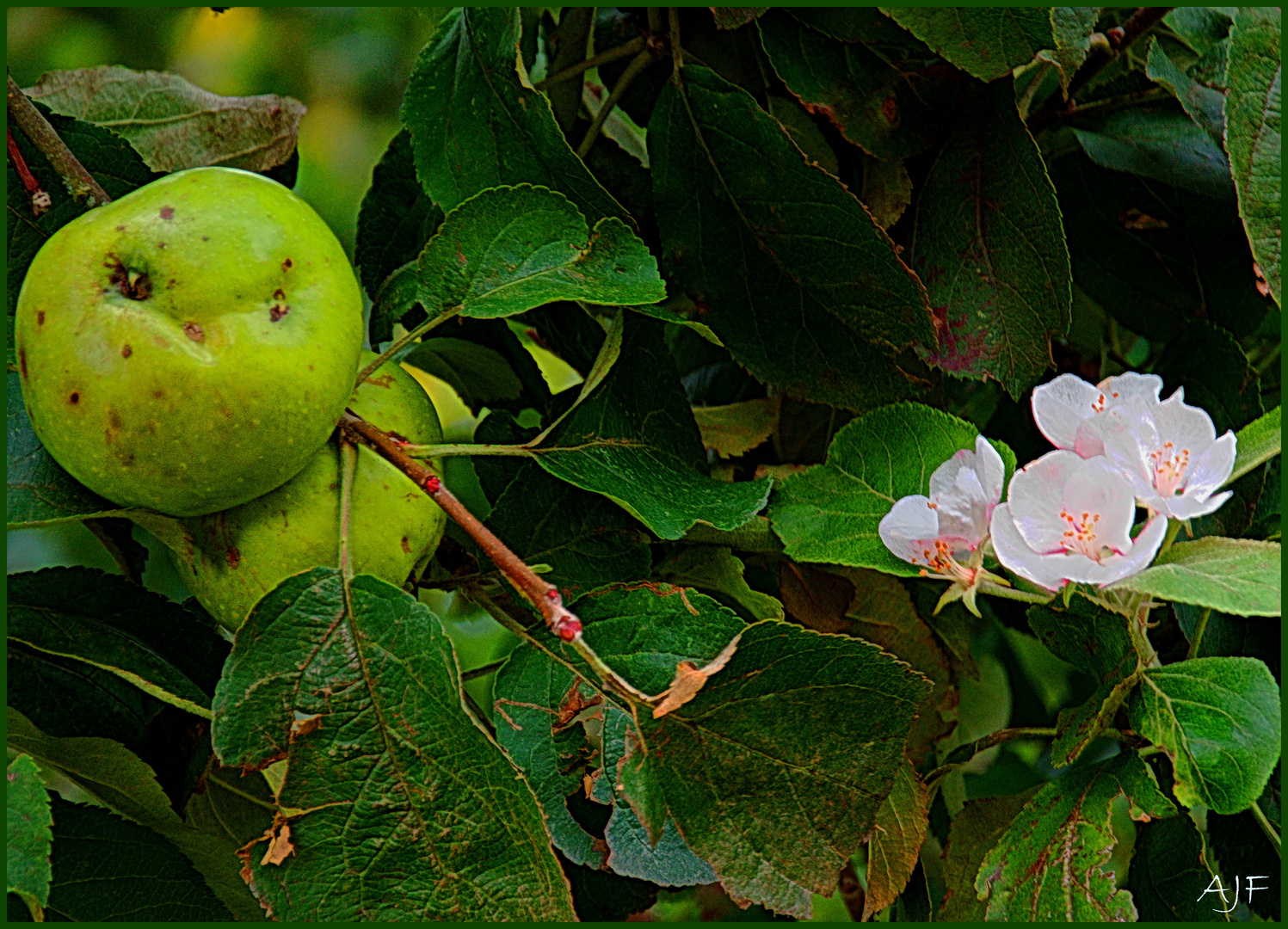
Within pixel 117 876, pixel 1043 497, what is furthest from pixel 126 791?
pixel 1043 497

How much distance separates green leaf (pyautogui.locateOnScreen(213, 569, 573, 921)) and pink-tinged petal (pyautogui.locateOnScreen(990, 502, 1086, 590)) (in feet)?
0.56

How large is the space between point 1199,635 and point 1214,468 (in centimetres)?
10

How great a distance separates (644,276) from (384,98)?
0.86 metres

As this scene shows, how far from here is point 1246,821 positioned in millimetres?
456

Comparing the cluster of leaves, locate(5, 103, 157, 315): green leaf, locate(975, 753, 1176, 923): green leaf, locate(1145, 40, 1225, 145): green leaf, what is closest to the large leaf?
the cluster of leaves

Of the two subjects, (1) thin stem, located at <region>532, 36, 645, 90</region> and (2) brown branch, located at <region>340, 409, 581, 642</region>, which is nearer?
(2) brown branch, located at <region>340, 409, 581, 642</region>

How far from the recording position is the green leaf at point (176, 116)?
1.60 feet

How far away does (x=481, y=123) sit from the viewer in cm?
44

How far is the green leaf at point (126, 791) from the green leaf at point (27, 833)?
0.06 meters

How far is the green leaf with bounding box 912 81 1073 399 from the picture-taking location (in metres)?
0.46

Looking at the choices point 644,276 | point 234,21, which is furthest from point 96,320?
point 234,21

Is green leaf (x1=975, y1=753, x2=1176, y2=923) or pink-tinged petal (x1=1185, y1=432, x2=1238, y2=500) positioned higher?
pink-tinged petal (x1=1185, y1=432, x2=1238, y2=500)

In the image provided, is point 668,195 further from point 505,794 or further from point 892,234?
point 505,794

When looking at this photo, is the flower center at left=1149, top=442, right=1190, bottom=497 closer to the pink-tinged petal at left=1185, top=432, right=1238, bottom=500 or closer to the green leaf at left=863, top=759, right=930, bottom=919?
the pink-tinged petal at left=1185, top=432, right=1238, bottom=500
